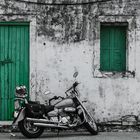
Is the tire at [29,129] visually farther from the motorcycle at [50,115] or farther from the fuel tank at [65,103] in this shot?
the fuel tank at [65,103]

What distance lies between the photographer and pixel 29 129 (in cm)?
1318

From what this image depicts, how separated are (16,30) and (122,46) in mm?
2813

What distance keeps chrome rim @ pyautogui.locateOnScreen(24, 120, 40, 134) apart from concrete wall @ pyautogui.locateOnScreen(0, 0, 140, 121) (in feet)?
3.79

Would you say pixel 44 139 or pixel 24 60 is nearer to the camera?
pixel 44 139

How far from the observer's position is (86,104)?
46.5ft

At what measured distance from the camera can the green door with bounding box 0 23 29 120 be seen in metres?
14.2

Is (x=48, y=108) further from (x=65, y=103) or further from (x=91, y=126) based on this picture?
(x=91, y=126)

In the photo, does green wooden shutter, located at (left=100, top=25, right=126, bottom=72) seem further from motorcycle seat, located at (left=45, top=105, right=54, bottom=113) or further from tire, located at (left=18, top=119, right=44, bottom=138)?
tire, located at (left=18, top=119, right=44, bottom=138)

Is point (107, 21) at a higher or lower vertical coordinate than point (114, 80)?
higher

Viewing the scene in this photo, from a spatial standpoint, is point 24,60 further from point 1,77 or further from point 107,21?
point 107,21

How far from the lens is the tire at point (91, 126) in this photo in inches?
530

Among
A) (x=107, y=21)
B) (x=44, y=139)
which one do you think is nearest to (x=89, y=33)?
(x=107, y=21)

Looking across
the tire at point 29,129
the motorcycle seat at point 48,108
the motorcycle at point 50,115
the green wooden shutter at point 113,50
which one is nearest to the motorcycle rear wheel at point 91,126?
the motorcycle at point 50,115

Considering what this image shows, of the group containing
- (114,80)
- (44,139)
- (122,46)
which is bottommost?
(44,139)
